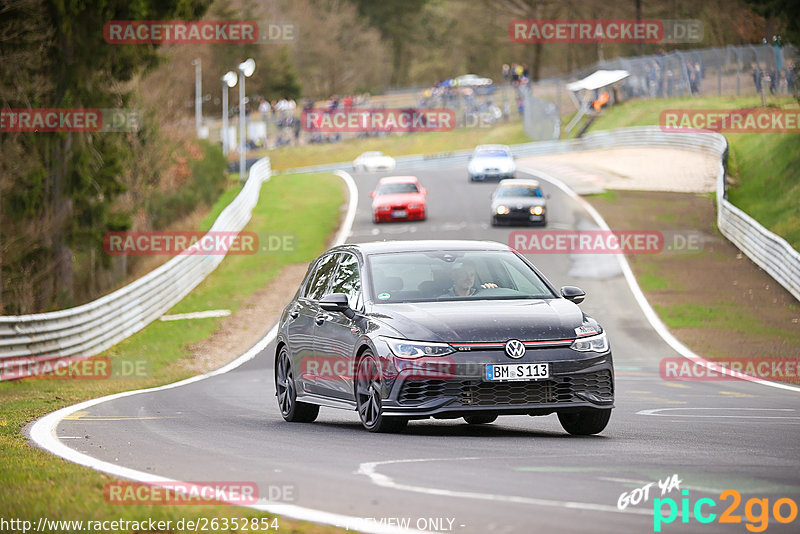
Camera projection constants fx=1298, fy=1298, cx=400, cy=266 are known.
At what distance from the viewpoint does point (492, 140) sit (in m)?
88.6

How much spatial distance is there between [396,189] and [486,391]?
37.1 m

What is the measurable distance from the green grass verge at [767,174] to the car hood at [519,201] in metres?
6.54

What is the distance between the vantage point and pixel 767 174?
4459 cm

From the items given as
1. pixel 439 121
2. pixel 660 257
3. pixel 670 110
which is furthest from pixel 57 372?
pixel 439 121

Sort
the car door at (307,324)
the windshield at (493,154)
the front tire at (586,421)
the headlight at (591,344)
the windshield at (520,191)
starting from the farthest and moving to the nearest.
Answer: the windshield at (493,154), the windshield at (520,191), the car door at (307,324), the front tire at (586,421), the headlight at (591,344)

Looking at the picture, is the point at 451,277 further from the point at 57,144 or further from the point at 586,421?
the point at 57,144

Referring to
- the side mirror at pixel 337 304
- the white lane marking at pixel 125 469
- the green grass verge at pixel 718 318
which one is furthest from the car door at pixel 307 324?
the green grass verge at pixel 718 318

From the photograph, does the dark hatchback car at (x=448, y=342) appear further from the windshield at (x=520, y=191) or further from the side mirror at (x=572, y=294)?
the windshield at (x=520, y=191)

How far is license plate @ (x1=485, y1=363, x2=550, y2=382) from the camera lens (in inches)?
385

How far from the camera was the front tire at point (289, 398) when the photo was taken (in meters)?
12.4

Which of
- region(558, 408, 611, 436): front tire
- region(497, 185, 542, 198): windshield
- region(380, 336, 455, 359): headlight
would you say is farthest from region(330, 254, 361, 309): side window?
region(497, 185, 542, 198): windshield

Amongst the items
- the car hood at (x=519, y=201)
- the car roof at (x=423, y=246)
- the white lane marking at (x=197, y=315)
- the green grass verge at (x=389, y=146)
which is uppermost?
the green grass verge at (x=389, y=146)

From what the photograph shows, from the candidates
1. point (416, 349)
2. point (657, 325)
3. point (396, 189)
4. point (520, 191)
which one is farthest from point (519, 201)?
point (416, 349)

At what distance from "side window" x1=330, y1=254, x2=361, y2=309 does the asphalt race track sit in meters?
1.17
